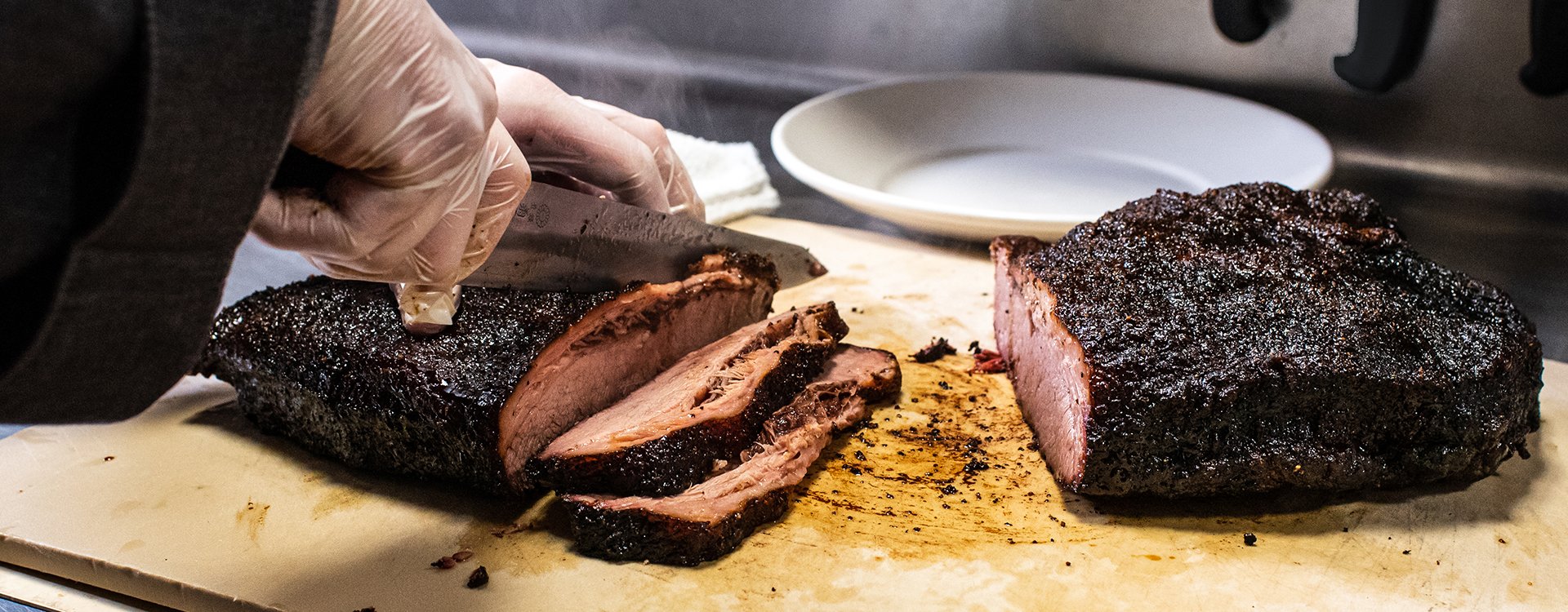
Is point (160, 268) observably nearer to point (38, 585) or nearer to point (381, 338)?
point (381, 338)

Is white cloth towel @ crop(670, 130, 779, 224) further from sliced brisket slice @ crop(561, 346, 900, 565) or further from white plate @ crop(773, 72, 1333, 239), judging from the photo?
sliced brisket slice @ crop(561, 346, 900, 565)

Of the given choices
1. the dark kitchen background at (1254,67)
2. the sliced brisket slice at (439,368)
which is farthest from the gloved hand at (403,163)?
the dark kitchen background at (1254,67)

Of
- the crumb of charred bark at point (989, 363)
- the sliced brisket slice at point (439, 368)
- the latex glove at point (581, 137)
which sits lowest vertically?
the crumb of charred bark at point (989, 363)

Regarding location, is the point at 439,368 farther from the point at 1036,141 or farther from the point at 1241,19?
the point at 1241,19

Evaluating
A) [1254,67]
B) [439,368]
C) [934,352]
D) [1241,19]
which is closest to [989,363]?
[934,352]

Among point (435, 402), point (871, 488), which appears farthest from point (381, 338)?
point (871, 488)

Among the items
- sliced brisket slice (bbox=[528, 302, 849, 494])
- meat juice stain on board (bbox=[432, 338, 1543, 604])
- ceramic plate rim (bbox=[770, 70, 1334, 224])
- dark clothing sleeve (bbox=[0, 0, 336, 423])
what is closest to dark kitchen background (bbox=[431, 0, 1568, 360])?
ceramic plate rim (bbox=[770, 70, 1334, 224])

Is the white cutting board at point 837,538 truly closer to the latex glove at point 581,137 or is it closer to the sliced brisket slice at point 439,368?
the sliced brisket slice at point 439,368
